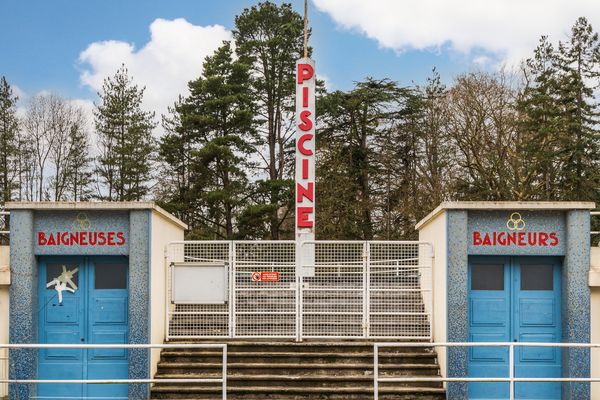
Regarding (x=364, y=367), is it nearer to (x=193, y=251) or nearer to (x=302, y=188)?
(x=193, y=251)

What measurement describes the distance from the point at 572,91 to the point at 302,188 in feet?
73.9

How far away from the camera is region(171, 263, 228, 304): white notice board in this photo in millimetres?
13008

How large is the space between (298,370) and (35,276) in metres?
5.32

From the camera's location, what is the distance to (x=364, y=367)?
12.3 meters

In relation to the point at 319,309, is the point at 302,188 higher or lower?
higher

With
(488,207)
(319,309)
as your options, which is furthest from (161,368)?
(488,207)

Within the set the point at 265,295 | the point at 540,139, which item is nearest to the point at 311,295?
the point at 265,295

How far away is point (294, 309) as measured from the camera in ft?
43.6

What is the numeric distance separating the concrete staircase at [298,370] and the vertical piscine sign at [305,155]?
19.9 feet

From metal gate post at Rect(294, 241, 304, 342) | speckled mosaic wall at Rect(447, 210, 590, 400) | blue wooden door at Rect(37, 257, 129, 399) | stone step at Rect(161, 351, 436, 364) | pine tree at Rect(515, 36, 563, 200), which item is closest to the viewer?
speckled mosaic wall at Rect(447, 210, 590, 400)

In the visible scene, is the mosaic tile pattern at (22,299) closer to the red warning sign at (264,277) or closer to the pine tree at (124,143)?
the red warning sign at (264,277)

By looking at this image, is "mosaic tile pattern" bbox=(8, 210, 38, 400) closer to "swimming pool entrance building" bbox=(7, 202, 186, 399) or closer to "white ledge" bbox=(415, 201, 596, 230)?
"swimming pool entrance building" bbox=(7, 202, 186, 399)

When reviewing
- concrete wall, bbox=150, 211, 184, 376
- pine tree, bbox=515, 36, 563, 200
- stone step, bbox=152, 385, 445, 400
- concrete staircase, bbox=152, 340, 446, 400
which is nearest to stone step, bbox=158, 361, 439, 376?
concrete staircase, bbox=152, 340, 446, 400

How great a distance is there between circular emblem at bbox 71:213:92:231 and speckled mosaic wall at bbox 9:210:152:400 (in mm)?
74
